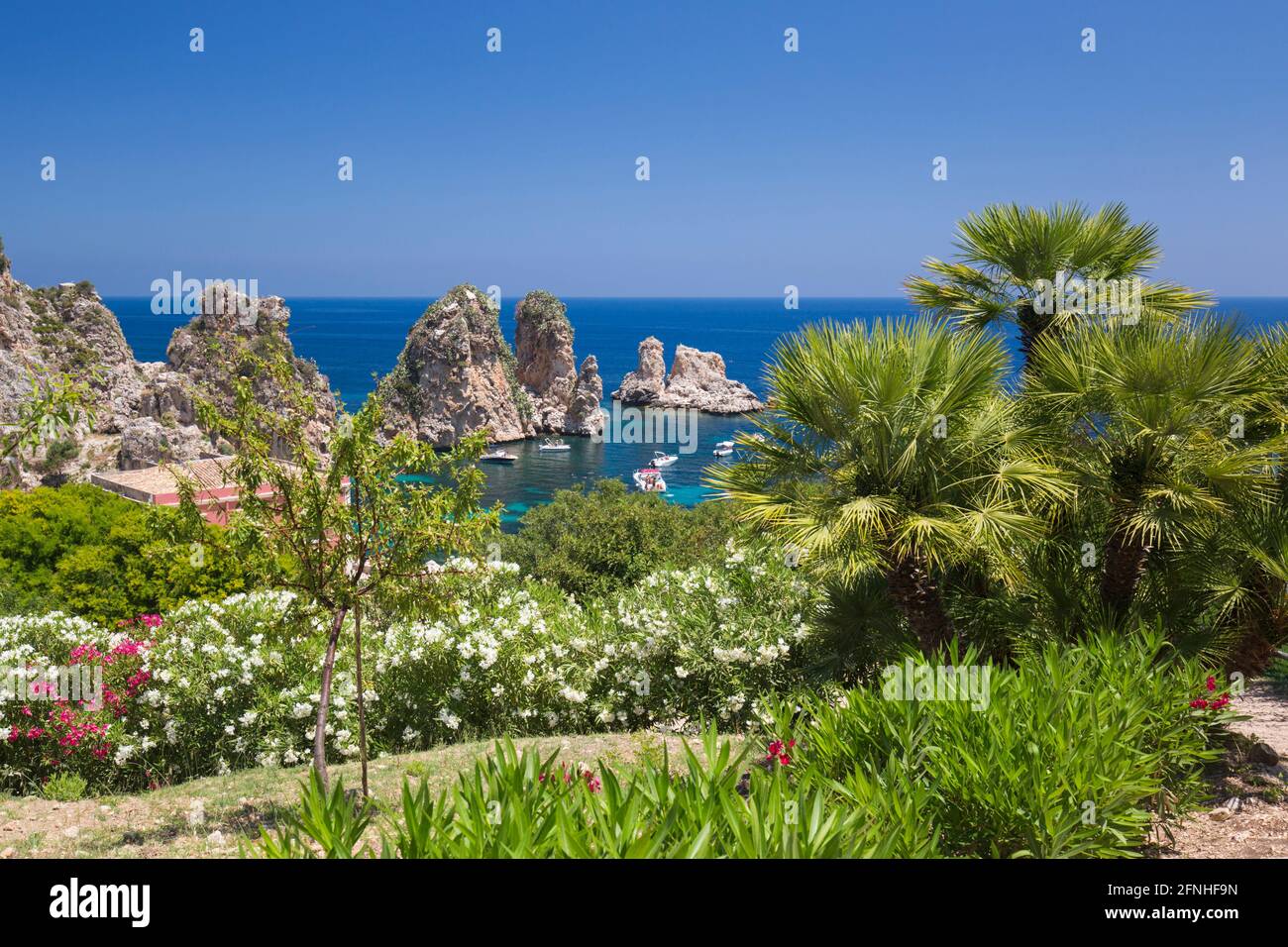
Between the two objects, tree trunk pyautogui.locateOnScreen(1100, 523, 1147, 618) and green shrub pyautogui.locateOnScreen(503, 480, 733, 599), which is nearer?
tree trunk pyautogui.locateOnScreen(1100, 523, 1147, 618)

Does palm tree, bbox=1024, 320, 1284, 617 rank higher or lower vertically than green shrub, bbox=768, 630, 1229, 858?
higher

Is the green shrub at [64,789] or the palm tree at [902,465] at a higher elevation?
the palm tree at [902,465]

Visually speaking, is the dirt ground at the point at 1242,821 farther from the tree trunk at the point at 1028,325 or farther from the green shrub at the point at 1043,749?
the tree trunk at the point at 1028,325

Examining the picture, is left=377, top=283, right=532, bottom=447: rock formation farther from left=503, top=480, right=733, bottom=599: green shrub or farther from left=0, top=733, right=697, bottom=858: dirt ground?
left=0, top=733, right=697, bottom=858: dirt ground

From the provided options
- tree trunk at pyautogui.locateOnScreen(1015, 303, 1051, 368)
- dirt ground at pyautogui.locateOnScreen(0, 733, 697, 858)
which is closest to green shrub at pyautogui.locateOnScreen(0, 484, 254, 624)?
dirt ground at pyautogui.locateOnScreen(0, 733, 697, 858)

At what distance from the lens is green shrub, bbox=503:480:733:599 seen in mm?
23094

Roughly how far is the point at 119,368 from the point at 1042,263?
79.3 metres

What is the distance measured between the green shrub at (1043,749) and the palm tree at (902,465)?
133 cm

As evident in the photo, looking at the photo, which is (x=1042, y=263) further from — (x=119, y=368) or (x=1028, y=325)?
(x=119, y=368)

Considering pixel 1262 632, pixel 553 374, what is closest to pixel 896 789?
pixel 1262 632

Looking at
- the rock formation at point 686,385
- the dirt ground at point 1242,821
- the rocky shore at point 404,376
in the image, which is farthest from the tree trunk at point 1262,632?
the rock formation at point 686,385

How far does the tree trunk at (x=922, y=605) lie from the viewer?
7.89 metres

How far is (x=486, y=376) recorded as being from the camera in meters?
102

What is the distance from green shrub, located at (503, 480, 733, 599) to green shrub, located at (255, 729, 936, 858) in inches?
696
